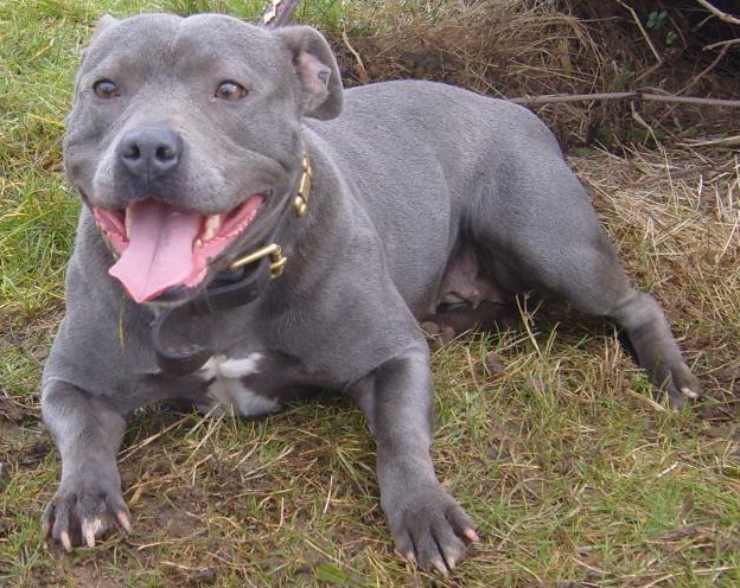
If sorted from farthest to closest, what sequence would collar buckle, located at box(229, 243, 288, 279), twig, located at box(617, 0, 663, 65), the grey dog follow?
twig, located at box(617, 0, 663, 65) < collar buckle, located at box(229, 243, 288, 279) < the grey dog

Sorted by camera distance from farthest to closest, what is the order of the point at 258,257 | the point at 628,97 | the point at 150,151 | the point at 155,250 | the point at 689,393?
the point at 628,97 → the point at 689,393 → the point at 258,257 → the point at 155,250 → the point at 150,151

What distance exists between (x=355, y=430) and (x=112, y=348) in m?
0.85

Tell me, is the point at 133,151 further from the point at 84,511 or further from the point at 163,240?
the point at 84,511

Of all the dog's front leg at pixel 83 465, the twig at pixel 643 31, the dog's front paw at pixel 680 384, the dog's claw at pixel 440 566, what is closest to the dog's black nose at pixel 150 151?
the dog's front leg at pixel 83 465

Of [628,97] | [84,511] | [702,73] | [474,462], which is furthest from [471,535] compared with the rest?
[702,73]

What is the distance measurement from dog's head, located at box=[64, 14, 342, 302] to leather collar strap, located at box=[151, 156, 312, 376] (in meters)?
0.07

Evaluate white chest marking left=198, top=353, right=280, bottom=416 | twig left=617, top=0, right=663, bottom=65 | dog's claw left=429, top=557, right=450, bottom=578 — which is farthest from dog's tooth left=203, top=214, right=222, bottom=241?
twig left=617, top=0, right=663, bottom=65

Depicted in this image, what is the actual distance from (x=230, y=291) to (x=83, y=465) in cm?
67

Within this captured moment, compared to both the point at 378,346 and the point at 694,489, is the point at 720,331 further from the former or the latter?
the point at 378,346

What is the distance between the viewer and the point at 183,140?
3068mm

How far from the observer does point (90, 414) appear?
3.66 m

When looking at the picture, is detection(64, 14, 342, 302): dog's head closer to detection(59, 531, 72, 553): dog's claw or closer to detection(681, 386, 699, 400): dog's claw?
detection(59, 531, 72, 553): dog's claw

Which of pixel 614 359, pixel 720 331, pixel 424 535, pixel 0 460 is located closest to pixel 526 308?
pixel 614 359

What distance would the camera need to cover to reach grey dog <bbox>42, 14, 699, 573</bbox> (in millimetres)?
3197
